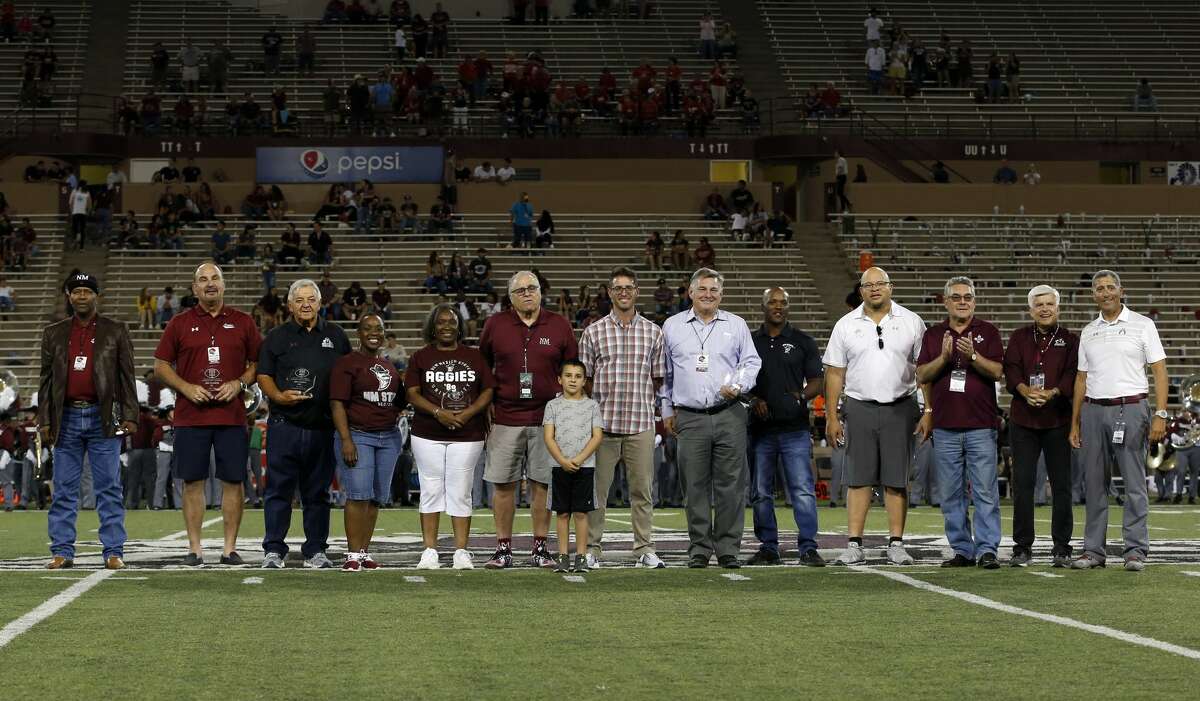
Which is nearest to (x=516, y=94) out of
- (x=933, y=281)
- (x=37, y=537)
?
(x=933, y=281)

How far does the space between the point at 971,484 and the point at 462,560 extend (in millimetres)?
3580

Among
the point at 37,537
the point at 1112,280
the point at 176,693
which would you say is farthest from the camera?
the point at 37,537

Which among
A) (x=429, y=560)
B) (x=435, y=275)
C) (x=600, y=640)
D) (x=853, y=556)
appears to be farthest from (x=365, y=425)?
(x=435, y=275)

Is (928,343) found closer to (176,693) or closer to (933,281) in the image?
(176,693)

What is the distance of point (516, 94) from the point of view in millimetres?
40656

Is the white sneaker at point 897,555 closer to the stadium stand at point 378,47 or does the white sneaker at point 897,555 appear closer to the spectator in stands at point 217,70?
the stadium stand at point 378,47

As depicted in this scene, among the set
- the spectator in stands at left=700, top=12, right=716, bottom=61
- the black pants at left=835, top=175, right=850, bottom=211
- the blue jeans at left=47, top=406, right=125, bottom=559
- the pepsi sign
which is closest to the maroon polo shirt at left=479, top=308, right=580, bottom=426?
the blue jeans at left=47, top=406, right=125, bottom=559

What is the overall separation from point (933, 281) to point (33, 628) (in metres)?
29.8

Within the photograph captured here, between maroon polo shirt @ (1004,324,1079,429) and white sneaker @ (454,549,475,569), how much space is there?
13.0ft

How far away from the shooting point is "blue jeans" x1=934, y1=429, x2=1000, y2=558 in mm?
11781

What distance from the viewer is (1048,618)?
8.66 m

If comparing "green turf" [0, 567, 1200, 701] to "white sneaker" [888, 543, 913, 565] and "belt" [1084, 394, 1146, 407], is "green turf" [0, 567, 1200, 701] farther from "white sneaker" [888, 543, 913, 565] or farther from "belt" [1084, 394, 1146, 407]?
"belt" [1084, 394, 1146, 407]

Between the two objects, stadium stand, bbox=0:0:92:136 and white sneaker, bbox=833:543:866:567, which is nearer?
white sneaker, bbox=833:543:866:567

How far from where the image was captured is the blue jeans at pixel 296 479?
12.1 m
